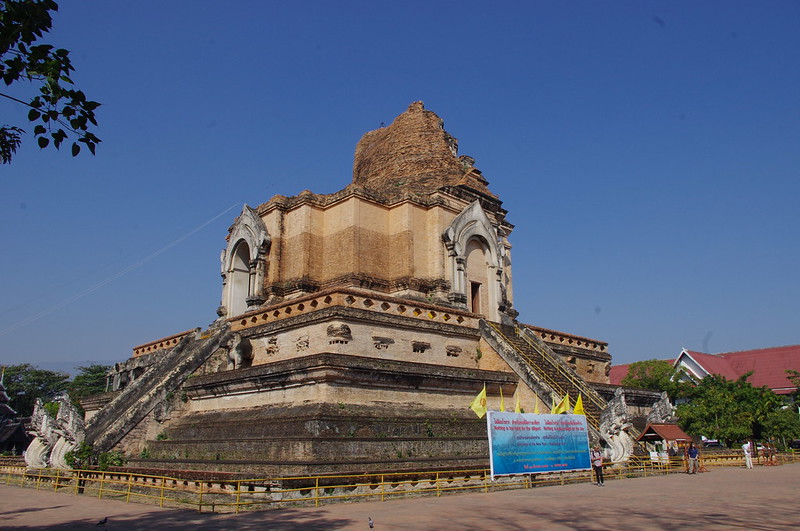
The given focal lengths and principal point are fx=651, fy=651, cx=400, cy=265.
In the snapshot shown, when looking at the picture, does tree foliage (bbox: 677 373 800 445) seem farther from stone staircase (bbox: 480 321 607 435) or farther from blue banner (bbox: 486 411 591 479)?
blue banner (bbox: 486 411 591 479)

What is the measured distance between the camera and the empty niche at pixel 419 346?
1859cm

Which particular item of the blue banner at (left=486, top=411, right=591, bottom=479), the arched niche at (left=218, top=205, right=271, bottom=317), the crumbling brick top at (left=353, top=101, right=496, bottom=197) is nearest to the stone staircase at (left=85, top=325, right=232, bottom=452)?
the arched niche at (left=218, top=205, right=271, bottom=317)

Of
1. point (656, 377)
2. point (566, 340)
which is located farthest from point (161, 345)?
point (656, 377)

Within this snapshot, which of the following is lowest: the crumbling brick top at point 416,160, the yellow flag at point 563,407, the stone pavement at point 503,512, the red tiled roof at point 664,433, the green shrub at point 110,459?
the stone pavement at point 503,512

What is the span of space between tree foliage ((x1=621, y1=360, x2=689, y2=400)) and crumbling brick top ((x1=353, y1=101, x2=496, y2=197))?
913 inches

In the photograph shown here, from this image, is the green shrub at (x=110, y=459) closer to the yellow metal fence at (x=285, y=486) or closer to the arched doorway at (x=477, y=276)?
the yellow metal fence at (x=285, y=486)

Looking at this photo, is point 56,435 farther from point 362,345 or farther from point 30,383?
point 30,383

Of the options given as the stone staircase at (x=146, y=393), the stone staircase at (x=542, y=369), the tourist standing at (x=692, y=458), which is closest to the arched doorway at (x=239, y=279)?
the stone staircase at (x=146, y=393)

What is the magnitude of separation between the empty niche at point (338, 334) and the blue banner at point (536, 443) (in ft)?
14.7

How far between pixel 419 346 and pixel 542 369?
368 centimetres

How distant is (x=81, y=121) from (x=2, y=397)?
35.6m

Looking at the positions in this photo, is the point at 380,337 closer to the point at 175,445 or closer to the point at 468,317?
the point at 468,317

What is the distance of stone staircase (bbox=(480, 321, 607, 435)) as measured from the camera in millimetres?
17953

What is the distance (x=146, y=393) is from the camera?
18.3m
